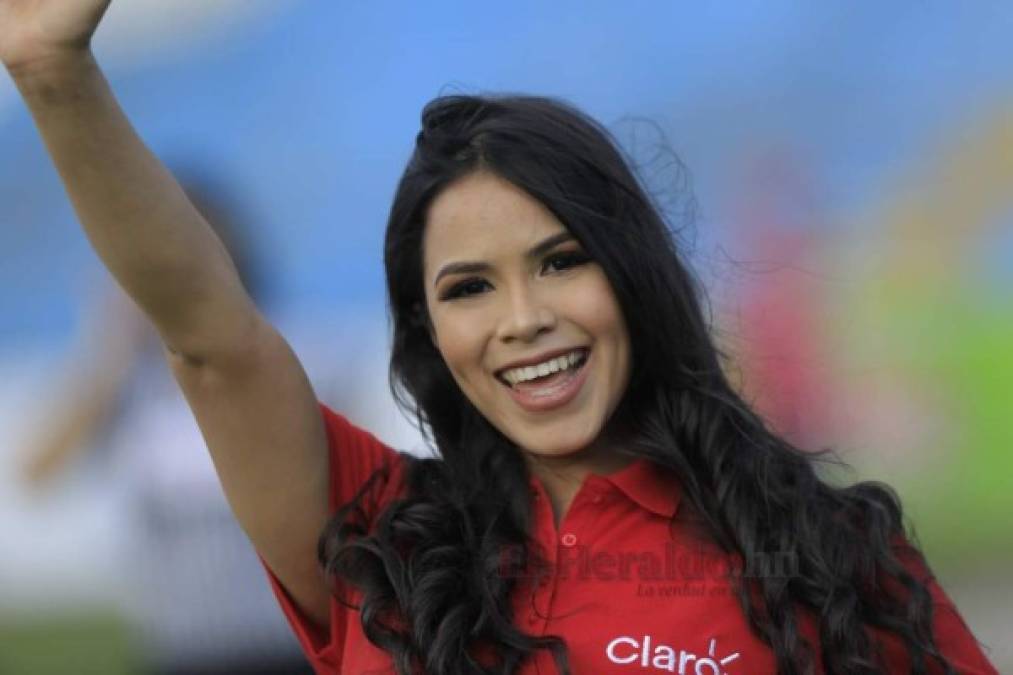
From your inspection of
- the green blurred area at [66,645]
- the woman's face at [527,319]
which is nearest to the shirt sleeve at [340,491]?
the woman's face at [527,319]

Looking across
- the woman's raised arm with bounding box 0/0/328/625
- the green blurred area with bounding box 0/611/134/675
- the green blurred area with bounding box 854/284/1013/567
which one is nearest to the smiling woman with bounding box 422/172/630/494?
the woman's raised arm with bounding box 0/0/328/625

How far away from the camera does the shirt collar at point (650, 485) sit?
1561 mm

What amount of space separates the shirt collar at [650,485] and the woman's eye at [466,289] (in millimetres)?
278

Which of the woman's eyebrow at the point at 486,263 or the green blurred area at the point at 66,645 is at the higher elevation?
the woman's eyebrow at the point at 486,263

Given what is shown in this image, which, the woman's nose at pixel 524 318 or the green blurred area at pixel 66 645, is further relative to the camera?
the green blurred area at pixel 66 645

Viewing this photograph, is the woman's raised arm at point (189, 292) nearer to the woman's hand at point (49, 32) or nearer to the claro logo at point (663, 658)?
the woman's hand at point (49, 32)

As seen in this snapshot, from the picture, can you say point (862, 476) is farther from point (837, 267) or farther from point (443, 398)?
point (443, 398)

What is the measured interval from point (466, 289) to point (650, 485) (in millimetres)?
329

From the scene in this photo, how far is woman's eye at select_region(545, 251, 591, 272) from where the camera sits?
1.51 m

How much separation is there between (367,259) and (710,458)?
2.27ft

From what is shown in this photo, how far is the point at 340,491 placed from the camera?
1604mm

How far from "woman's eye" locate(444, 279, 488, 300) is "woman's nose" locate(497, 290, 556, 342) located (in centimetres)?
5

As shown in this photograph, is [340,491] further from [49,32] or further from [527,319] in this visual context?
[49,32]

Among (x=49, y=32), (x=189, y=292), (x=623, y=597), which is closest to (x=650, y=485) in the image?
(x=623, y=597)
